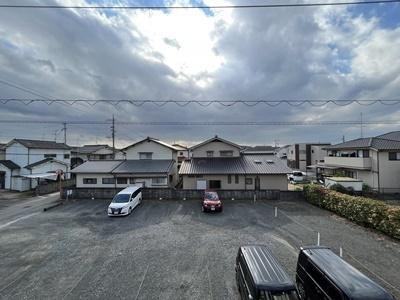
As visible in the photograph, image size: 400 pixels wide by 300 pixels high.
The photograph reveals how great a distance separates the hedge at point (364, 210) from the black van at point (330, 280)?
8205 mm

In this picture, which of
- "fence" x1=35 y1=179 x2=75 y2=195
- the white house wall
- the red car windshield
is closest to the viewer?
the red car windshield

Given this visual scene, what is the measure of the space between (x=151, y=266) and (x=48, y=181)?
98.4 feet

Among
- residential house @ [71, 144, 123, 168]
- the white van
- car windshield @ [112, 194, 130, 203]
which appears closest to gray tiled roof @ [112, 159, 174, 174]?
the white van

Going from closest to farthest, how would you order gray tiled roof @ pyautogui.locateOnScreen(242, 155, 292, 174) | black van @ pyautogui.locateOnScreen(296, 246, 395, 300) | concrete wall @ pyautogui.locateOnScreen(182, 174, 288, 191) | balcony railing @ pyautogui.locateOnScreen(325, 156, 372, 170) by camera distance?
black van @ pyautogui.locateOnScreen(296, 246, 395, 300)
gray tiled roof @ pyautogui.locateOnScreen(242, 155, 292, 174)
concrete wall @ pyautogui.locateOnScreen(182, 174, 288, 191)
balcony railing @ pyautogui.locateOnScreen(325, 156, 372, 170)

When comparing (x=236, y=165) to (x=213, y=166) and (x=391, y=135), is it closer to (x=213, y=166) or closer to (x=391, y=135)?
(x=213, y=166)

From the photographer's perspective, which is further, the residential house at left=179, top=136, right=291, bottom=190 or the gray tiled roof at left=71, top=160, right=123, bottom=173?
the gray tiled roof at left=71, top=160, right=123, bottom=173

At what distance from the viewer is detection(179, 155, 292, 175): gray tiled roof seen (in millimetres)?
22469

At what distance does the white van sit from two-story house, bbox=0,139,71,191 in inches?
748

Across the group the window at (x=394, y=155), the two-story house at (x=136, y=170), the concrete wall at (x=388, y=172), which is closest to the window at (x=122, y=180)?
the two-story house at (x=136, y=170)

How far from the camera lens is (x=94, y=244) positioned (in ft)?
35.9

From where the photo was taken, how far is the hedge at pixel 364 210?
445 inches

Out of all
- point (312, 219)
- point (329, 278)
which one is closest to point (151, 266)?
point (329, 278)

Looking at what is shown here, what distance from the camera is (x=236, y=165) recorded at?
2398cm

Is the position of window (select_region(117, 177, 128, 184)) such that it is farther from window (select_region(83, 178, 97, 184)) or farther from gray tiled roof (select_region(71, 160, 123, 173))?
window (select_region(83, 178, 97, 184))
